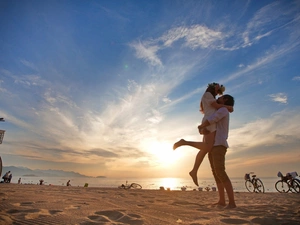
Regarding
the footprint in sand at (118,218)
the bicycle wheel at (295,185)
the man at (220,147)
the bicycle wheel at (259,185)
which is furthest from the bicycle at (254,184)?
the footprint in sand at (118,218)

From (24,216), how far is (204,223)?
2.15 meters

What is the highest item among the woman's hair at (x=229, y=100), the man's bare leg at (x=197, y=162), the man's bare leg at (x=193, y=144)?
the woman's hair at (x=229, y=100)

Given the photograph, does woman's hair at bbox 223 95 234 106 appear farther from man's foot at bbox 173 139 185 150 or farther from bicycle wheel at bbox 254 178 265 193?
bicycle wheel at bbox 254 178 265 193

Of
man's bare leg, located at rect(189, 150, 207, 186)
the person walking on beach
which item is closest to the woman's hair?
the person walking on beach

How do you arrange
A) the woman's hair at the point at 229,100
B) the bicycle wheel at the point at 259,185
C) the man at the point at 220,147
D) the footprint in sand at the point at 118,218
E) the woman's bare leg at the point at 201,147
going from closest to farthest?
1. the footprint in sand at the point at 118,218
2. the man at the point at 220,147
3. the woman's bare leg at the point at 201,147
4. the woman's hair at the point at 229,100
5. the bicycle wheel at the point at 259,185

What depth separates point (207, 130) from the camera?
13.1ft

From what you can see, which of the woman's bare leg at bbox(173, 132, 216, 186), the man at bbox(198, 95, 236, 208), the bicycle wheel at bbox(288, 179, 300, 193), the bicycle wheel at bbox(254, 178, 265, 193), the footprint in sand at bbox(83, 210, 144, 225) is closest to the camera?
the footprint in sand at bbox(83, 210, 144, 225)

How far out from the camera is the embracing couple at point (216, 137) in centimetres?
371

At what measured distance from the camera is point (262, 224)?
216 centimetres

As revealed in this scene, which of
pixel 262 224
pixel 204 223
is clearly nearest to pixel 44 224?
pixel 204 223

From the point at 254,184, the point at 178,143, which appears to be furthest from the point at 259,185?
the point at 178,143

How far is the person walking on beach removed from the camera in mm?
3959

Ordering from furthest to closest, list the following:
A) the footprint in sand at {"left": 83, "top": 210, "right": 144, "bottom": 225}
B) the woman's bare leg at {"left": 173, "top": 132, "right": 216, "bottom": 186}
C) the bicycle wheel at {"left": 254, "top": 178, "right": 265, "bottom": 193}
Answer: the bicycle wheel at {"left": 254, "top": 178, "right": 265, "bottom": 193} → the woman's bare leg at {"left": 173, "top": 132, "right": 216, "bottom": 186} → the footprint in sand at {"left": 83, "top": 210, "right": 144, "bottom": 225}

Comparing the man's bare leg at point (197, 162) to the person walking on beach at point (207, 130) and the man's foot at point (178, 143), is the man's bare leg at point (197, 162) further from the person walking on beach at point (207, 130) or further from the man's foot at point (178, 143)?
the man's foot at point (178, 143)
